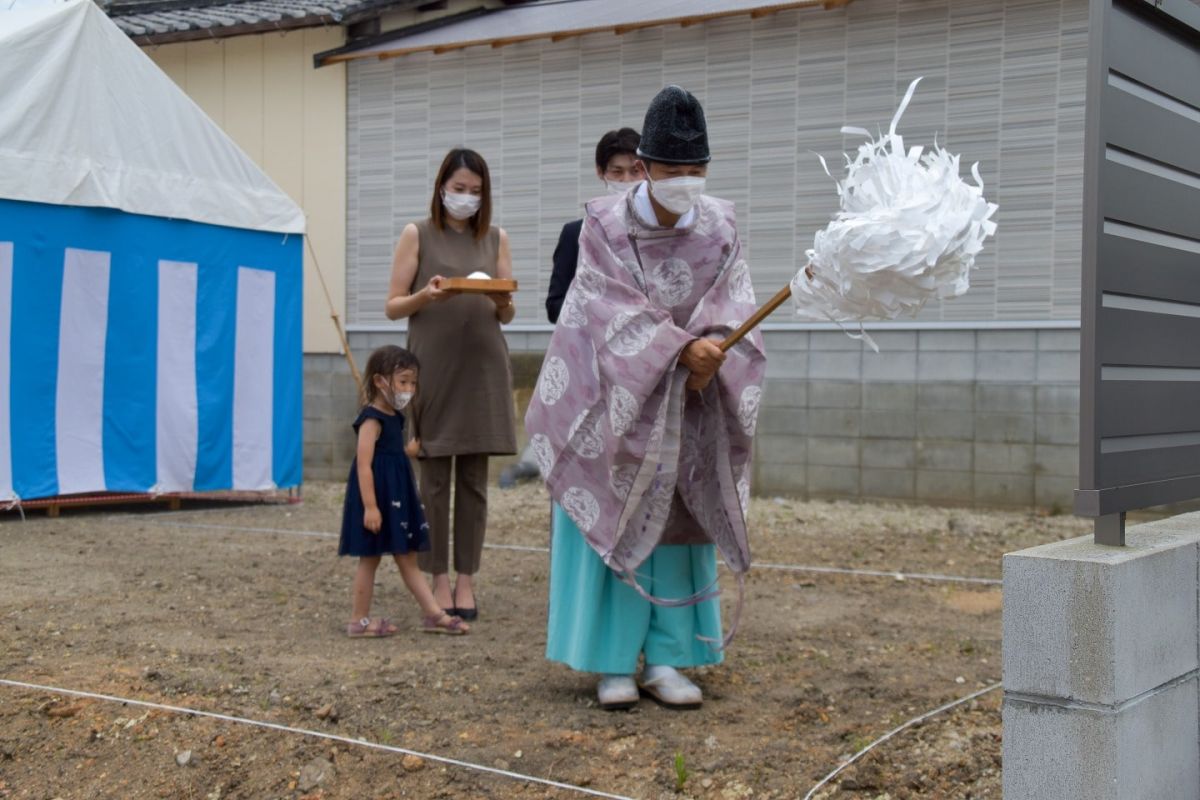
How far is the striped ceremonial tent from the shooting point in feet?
21.1

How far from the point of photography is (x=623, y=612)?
11.5 feet

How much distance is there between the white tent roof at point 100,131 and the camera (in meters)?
6.34

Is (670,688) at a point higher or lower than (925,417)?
lower

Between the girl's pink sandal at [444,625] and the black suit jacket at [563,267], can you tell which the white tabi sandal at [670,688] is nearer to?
the girl's pink sandal at [444,625]

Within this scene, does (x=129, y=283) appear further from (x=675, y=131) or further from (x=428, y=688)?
(x=675, y=131)

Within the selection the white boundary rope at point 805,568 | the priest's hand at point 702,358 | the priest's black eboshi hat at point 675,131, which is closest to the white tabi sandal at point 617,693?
the priest's hand at point 702,358

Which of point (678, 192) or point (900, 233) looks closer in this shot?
point (900, 233)

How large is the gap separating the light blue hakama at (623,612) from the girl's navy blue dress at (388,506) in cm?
80

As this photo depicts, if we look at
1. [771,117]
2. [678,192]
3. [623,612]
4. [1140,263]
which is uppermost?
[771,117]

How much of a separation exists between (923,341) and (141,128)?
4755 mm

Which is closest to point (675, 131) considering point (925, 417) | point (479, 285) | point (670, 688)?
point (479, 285)

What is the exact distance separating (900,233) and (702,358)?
731 millimetres

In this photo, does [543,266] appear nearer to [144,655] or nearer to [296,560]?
[296,560]

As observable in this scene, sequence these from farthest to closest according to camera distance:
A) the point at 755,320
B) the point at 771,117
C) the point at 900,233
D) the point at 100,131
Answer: the point at 771,117 < the point at 100,131 < the point at 755,320 < the point at 900,233
